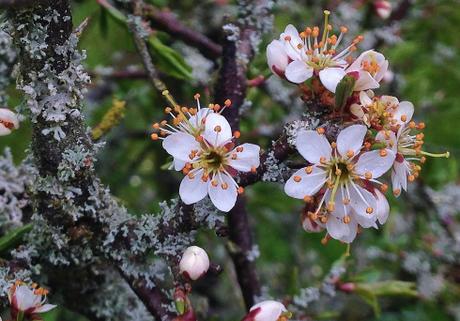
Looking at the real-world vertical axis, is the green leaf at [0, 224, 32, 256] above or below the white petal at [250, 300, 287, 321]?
above

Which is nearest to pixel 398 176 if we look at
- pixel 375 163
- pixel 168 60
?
pixel 375 163

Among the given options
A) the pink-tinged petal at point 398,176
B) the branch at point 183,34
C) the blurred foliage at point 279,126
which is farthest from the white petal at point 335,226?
the blurred foliage at point 279,126

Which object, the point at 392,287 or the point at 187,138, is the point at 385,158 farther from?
the point at 392,287

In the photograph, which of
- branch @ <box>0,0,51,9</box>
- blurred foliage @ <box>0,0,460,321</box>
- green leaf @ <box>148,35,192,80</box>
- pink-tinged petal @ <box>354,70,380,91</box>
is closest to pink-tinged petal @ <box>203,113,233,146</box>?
pink-tinged petal @ <box>354,70,380,91</box>

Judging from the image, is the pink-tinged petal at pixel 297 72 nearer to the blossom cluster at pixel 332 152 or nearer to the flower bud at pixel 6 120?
the blossom cluster at pixel 332 152

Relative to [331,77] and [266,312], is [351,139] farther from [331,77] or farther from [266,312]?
[266,312]

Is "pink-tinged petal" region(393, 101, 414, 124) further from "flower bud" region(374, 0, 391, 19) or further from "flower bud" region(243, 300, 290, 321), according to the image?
"flower bud" region(374, 0, 391, 19)
